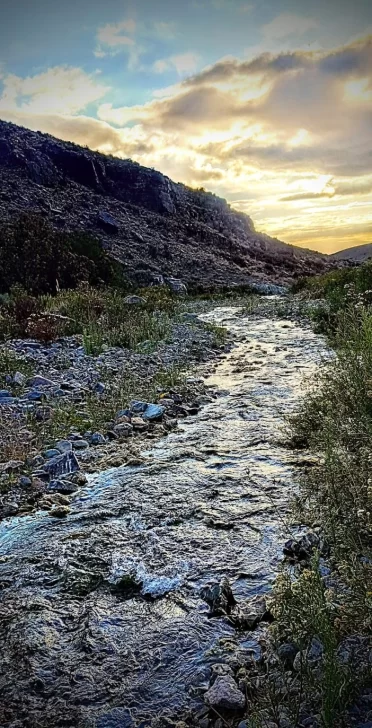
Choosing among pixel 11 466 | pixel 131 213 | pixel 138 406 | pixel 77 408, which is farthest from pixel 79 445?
pixel 131 213

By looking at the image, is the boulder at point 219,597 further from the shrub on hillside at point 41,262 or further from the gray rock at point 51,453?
the shrub on hillside at point 41,262

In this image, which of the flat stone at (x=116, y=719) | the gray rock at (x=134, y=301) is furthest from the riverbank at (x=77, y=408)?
the gray rock at (x=134, y=301)

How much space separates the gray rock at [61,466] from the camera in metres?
5.61

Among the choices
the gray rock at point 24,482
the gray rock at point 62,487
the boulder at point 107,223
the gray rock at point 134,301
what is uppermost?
the boulder at point 107,223

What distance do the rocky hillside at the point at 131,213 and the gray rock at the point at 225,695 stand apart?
99.7 feet

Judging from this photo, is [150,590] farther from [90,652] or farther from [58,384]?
[58,384]

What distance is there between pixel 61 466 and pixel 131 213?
45114mm

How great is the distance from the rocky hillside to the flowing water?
27646 millimetres

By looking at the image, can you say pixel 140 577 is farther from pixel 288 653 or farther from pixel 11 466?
pixel 11 466

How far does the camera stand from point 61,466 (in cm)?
566

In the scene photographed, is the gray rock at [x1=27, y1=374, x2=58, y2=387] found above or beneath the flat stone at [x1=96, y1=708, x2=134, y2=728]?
above

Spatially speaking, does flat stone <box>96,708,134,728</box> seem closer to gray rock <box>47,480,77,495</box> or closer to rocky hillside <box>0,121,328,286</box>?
gray rock <box>47,480,77,495</box>

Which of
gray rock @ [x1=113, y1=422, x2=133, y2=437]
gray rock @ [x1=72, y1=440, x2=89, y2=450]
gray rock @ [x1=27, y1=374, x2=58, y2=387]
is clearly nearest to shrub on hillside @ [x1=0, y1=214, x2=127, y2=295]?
gray rock @ [x1=27, y1=374, x2=58, y2=387]

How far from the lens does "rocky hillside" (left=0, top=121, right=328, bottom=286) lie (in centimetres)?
3872
